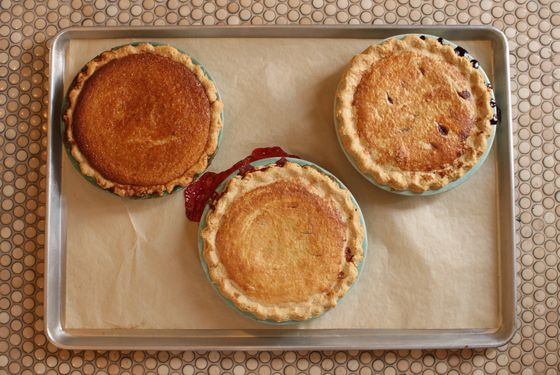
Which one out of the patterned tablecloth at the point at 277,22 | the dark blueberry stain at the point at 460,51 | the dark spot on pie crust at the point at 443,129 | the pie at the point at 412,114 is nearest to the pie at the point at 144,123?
the patterned tablecloth at the point at 277,22

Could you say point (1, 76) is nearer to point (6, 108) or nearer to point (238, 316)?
point (6, 108)

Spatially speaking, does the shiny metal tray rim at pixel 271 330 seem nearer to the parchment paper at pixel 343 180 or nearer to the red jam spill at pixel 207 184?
the parchment paper at pixel 343 180

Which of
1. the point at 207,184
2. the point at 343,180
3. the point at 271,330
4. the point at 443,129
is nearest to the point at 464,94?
the point at 443,129

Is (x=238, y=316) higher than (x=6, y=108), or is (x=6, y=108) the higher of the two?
(x=6, y=108)

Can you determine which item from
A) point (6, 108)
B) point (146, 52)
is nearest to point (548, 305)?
point (146, 52)

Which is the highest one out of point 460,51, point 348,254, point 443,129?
point 460,51

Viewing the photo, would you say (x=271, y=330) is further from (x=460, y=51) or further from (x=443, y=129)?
(x=460, y=51)

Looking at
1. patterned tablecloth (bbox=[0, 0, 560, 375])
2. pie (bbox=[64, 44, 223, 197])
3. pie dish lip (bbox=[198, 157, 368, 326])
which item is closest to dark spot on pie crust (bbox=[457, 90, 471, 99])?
patterned tablecloth (bbox=[0, 0, 560, 375])

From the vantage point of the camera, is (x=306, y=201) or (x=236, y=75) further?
(x=236, y=75)
